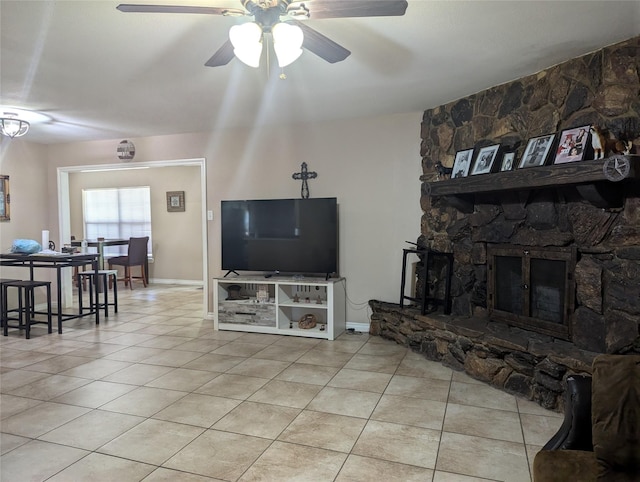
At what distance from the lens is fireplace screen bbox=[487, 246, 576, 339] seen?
9.59ft

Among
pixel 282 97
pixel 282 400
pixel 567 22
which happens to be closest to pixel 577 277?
pixel 567 22

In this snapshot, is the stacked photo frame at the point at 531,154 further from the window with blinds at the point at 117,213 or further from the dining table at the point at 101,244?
the window with blinds at the point at 117,213

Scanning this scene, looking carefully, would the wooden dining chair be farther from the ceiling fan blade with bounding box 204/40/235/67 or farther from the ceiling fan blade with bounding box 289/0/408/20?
the ceiling fan blade with bounding box 289/0/408/20

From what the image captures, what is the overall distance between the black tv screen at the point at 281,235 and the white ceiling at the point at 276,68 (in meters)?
0.97

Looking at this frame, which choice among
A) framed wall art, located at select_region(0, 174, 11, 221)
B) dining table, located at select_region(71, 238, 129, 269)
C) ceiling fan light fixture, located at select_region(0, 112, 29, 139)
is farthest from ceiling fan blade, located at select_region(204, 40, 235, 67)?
dining table, located at select_region(71, 238, 129, 269)

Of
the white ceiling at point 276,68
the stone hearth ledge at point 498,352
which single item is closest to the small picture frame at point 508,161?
the white ceiling at point 276,68

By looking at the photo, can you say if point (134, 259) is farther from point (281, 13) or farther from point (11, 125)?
point (281, 13)

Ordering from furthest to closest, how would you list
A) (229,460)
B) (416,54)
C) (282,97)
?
1. (282,97)
2. (416,54)
3. (229,460)

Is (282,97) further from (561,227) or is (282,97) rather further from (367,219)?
(561,227)

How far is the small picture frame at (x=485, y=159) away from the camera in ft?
11.1

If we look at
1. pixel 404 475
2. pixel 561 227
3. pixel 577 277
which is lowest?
pixel 404 475

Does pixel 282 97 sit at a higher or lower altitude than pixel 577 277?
higher

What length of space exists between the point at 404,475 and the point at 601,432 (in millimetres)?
903

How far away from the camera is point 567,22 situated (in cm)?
237
